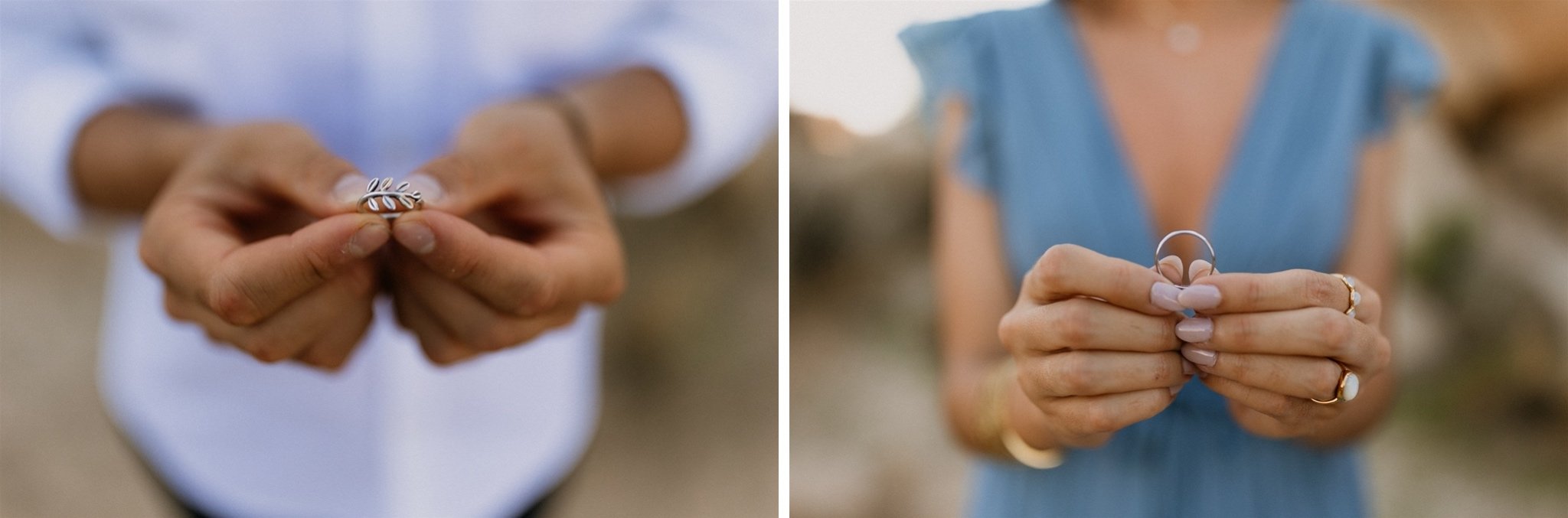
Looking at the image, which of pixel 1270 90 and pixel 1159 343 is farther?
pixel 1270 90

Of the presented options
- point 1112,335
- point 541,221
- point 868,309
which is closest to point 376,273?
point 541,221

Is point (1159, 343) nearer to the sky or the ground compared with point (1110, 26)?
nearer to the ground

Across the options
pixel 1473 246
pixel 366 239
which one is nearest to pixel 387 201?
pixel 366 239

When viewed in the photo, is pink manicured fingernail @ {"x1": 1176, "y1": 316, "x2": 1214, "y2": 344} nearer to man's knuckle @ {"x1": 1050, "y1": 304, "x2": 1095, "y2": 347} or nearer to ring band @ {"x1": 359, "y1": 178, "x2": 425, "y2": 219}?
man's knuckle @ {"x1": 1050, "y1": 304, "x2": 1095, "y2": 347}

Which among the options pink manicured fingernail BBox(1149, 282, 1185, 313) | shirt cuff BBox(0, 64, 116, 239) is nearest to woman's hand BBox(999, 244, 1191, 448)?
pink manicured fingernail BBox(1149, 282, 1185, 313)

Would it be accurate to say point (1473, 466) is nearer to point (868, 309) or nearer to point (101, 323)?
point (868, 309)

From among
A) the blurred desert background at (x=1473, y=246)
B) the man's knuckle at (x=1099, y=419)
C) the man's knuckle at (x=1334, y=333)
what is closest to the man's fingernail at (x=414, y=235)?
Result: the blurred desert background at (x=1473, y=246)
